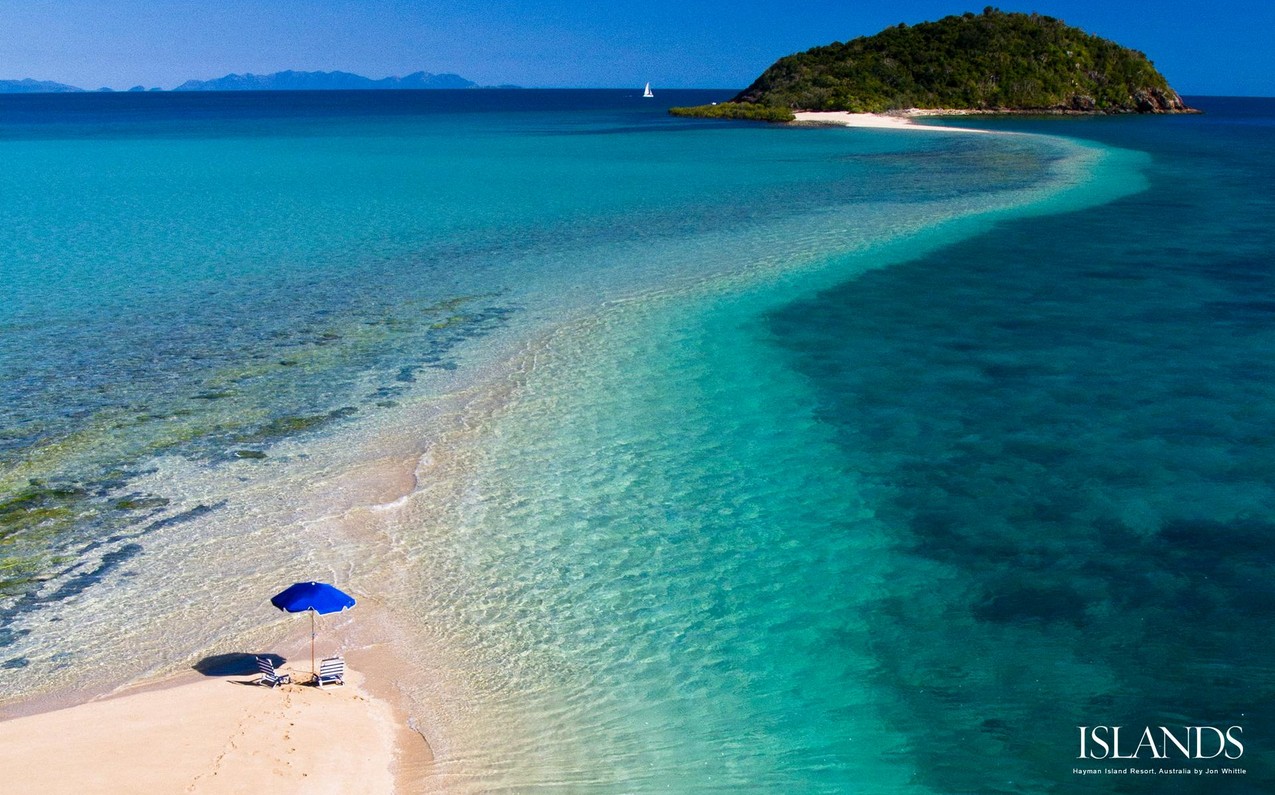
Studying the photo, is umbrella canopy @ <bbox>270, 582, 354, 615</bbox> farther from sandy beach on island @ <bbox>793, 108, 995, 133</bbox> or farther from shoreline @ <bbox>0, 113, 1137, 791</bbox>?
sandy beach on island @ <bbox>793, 108, 995, 133</bbox>

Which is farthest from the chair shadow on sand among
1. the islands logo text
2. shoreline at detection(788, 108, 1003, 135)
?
shoreline at detection(788, 108, 1003, 135)

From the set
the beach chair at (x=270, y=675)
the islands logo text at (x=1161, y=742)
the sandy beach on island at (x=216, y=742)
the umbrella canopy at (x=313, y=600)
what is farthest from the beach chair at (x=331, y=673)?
the islands logo text at (x=1161, y=742)

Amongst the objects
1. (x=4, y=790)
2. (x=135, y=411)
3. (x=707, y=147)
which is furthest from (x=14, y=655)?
(x=707, y=147)

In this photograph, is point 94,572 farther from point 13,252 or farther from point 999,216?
point 999,216

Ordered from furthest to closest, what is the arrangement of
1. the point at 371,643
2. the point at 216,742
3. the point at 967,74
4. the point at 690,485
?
the point at 967,74 → the point at 690,485 → the point at 371,643 → the point at 216,742

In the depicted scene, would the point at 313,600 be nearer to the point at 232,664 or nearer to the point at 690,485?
the point at 232,664

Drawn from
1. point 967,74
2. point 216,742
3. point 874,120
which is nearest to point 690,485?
point 216,742
